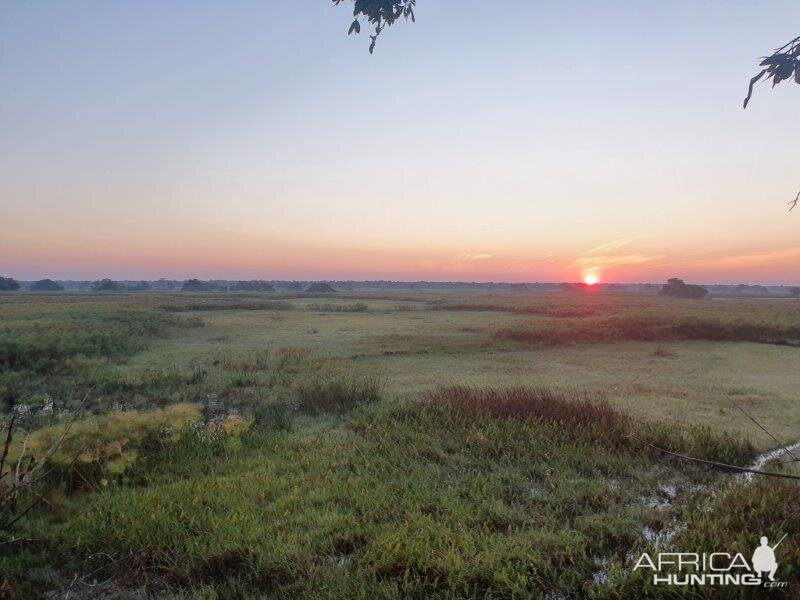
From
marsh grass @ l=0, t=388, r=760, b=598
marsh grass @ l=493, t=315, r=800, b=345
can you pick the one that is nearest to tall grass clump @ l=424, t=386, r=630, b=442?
marsh grass @ l=0, t=388, r=760, b=598

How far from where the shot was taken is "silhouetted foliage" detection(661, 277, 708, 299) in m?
115

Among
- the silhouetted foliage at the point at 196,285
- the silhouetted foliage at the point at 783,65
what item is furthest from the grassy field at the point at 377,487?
the silhouetted foliage at the point at 196,285

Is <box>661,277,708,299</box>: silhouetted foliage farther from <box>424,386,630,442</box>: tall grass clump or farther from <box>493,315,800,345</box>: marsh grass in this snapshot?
<box>424,386,630,442</box>: tall grass clump

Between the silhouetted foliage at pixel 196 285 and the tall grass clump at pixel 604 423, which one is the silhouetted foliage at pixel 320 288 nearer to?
the silhouetted foliage at pixel 196 285

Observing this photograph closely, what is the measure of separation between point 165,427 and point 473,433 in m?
5.74

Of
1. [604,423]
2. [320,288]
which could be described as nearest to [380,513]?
[604,423]

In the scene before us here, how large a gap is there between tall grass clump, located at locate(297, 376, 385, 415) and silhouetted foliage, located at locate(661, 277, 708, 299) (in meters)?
121

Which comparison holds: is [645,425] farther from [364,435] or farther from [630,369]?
[630,369]

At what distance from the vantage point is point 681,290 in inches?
4614

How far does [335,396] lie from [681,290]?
415 ft

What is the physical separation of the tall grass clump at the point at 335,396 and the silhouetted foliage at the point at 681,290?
121163 millimetres

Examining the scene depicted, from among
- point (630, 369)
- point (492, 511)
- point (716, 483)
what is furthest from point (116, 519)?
point (630, 369)

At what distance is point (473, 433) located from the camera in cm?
900

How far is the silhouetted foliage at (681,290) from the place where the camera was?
376 feet
